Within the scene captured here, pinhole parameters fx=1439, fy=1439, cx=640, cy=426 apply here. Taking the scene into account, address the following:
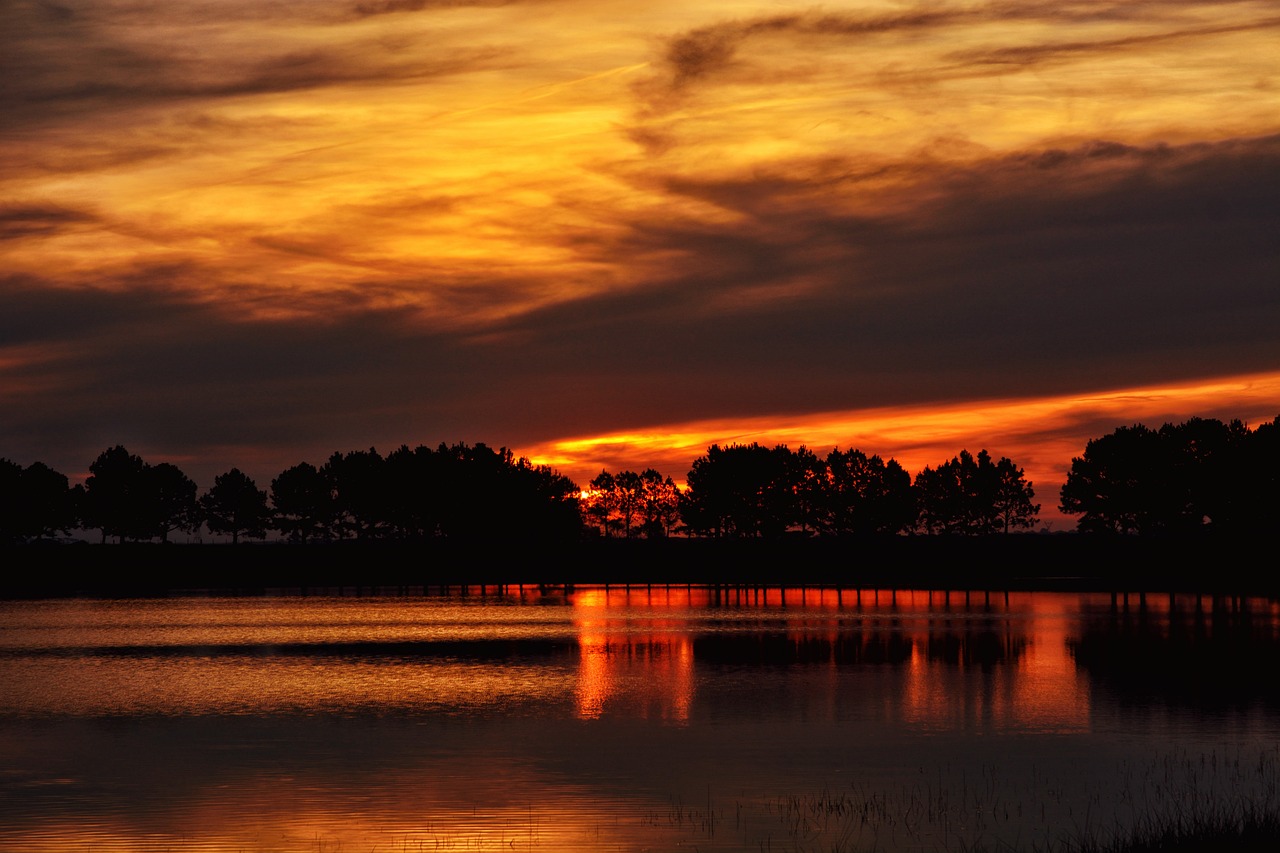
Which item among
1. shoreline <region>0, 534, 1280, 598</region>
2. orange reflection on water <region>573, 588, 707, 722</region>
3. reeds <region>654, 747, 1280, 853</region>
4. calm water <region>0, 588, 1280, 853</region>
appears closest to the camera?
reeds <region>654, 747, 1280, 853</region>

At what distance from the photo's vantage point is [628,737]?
44.6m

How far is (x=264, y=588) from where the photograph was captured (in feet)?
561

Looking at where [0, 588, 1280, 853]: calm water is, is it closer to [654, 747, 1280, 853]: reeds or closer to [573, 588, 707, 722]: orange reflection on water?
[654, 747, 1280, 853]: reeds

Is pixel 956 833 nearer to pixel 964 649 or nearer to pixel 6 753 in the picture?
pixel 6 753

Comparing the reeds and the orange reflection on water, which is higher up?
the reeds

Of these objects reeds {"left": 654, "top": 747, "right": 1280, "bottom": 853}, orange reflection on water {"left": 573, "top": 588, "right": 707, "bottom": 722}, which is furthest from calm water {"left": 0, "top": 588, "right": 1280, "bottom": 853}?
orange reflection on water {"left": 573, "top": 588, "right": 707, "bottom": 722}

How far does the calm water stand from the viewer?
31.4 meters

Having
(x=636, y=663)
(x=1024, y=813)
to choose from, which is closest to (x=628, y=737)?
(x=1024, y=813)

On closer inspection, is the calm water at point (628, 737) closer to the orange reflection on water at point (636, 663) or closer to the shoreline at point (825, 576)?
the orange reflection on water at point (636, 663)

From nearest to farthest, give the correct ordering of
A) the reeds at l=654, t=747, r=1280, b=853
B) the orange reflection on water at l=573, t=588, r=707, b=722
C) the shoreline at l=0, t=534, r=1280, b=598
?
the reeds at l=654, t=747, r=1280, b=853 < the orange reflection on water at l=573, t=588, r=707, b=722 < the shoreline at l=0, t=534, r=1280, b=598

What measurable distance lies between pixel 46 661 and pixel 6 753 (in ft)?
104

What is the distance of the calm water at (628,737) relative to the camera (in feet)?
103

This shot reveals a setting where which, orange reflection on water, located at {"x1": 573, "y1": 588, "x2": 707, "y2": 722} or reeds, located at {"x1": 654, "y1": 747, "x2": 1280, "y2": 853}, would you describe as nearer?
reeds, located at {"x1": 654, "y1": 747, "x2": 1280, "y2": 853}

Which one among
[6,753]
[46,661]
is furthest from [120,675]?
[6,753]
